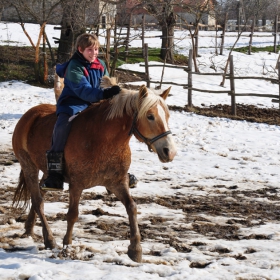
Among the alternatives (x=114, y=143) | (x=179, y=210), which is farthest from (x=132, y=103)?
(x=179, y=210)

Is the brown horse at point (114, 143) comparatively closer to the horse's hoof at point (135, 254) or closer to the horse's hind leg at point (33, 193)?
the horse's hoof at point (135, 254)

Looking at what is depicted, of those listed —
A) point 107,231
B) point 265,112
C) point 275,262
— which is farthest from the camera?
point 265,112

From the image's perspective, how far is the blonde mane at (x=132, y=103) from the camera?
4469mm

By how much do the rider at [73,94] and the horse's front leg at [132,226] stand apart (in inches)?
23.5

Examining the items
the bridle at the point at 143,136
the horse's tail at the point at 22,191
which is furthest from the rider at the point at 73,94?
the horse's tail at the point at 22,191

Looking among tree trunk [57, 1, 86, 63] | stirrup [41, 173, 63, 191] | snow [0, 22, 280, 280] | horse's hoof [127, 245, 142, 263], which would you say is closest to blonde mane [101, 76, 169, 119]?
stirrup [41, 173, 63, 191]

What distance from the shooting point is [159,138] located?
442 centimetres

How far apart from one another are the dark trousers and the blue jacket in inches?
3.9

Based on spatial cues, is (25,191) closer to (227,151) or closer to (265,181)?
(265,181)

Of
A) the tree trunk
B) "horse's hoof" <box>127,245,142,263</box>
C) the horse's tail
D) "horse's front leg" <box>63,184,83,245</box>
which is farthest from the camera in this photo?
the tree trunk

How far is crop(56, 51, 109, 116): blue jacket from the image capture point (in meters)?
4.95

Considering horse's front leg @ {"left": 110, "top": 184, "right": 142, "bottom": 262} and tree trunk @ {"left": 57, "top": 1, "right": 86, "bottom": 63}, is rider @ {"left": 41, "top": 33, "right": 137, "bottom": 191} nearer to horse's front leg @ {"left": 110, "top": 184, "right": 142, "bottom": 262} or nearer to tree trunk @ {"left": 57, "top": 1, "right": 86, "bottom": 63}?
horse's front leg @ {"left": 110, "top": 184, "right": 142, "bottom": 262}

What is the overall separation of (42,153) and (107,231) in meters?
1.10

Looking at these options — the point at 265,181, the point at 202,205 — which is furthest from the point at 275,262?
the point at 265,181
